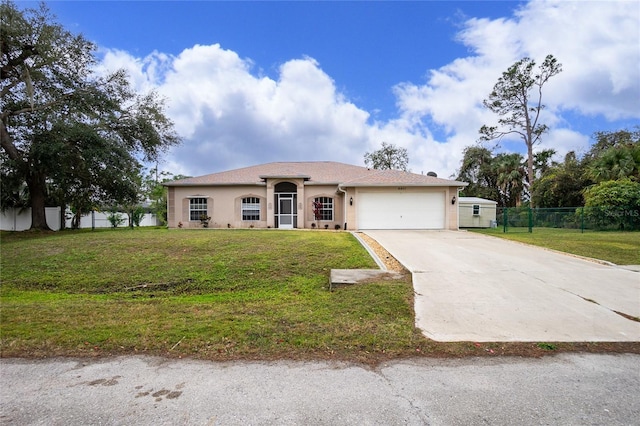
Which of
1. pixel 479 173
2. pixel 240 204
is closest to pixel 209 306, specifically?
pixel 240 204

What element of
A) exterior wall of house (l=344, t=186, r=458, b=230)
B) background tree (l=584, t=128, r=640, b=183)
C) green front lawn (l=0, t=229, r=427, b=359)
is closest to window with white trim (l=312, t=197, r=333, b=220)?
exterior wall of house (l=344, t=186, r=458, b=230)

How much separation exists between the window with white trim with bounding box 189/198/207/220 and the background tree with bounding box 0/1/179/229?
3705 millimetres

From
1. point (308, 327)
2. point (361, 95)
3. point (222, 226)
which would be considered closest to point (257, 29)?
point (361, 95)

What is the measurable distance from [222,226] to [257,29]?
11.1 m

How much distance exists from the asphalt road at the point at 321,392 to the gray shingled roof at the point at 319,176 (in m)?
14.8

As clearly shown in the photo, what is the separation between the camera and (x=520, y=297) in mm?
6008

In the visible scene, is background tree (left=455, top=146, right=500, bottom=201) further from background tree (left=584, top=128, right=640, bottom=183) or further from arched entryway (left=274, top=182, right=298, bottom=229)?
arched entryway (left=274, top=182, right=298, bottom=229)

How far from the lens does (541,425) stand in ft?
8.30

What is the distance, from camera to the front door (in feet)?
67.1

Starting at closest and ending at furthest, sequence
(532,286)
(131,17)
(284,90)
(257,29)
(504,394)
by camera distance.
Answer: (504,394)
(532,286)
(131,17)
(257,29)
(284,90)

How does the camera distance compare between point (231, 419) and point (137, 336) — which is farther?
point (137, 336)

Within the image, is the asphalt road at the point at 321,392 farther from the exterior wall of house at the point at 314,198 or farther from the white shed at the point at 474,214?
the white shed at the point at 474,214

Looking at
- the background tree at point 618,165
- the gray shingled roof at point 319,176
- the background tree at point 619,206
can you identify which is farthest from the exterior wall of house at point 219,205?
the background tree at point 618,165

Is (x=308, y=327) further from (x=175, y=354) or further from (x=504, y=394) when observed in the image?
(x=504, y=394)
